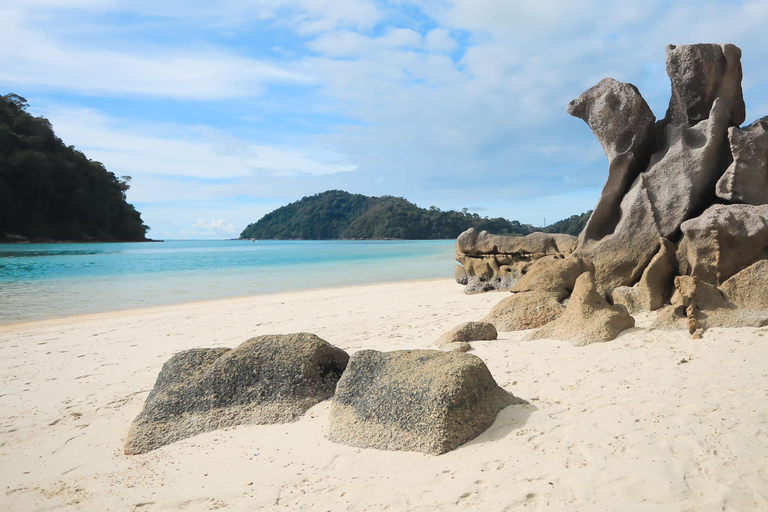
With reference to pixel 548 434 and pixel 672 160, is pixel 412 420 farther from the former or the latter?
pixel 672 160

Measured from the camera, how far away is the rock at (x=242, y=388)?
3.66 meters

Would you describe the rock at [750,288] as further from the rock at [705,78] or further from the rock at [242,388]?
the rock at [242,388]

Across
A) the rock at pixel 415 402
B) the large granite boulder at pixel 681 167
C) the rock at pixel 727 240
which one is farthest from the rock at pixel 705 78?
the rock at pixel 415 402

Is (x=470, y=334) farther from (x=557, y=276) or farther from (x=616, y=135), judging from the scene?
(x=616, y=135)

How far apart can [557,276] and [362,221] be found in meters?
101

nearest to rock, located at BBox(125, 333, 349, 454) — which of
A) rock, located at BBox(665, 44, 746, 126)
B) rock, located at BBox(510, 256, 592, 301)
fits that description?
rock, located at BBox(510, 256, 592, 301)

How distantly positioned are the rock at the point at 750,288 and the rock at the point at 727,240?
373 millimetres

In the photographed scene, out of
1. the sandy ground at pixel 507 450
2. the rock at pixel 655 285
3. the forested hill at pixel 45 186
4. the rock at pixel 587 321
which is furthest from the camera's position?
the forested hill at pixel 45 186

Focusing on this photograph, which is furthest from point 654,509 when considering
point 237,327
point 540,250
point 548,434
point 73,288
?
point 73,288

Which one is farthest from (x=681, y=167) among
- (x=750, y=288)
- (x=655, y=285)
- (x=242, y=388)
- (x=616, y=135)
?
(x=242, y=388)

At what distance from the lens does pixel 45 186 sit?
2003 inches

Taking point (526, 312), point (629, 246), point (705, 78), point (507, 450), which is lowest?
point (507, 450)

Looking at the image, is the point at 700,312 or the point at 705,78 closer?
the point at 700,312

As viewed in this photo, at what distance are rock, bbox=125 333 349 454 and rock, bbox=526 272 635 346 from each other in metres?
2.62
